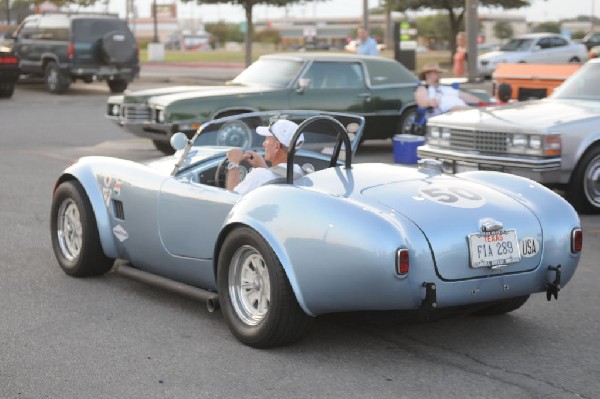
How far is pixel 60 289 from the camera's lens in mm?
7098

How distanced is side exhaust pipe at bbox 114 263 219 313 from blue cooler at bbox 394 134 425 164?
7.75m

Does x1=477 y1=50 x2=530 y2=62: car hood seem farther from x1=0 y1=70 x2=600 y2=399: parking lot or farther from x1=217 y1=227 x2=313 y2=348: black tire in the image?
x1=217 y1=227 x2=313 y2=348: black tire

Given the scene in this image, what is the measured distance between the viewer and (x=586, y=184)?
10492mm

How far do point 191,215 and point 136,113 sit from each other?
28.3ft

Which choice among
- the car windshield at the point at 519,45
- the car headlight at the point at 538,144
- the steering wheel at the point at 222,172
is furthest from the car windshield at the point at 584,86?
the car windshield at the point at 519,45

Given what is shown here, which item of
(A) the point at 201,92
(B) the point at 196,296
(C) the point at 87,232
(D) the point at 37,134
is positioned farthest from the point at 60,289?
(D) the point at 37,134

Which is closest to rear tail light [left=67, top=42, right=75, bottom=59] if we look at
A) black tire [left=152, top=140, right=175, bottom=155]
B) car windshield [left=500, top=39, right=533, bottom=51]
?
black tire [left=152, top=140, right=175, bottom=155]

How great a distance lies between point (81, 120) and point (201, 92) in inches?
272

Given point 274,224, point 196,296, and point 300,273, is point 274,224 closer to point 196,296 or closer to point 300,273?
point 300,273

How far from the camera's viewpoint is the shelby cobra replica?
5.25 m

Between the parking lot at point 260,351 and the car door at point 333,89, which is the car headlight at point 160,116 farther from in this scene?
the parking lot at point 260,351

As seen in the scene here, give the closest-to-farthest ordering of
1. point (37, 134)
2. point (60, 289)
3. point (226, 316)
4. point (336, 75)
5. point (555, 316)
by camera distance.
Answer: point (226, 316)
point (555, 316)
point (60, 289)
point (336, 75)
point (37, 134)

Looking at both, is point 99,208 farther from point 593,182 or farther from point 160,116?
point 160,116

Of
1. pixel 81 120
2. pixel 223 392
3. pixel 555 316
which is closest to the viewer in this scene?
pixel 223 392
